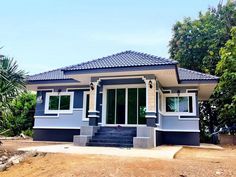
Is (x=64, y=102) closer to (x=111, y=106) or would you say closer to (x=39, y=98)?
(x=39, y=98)

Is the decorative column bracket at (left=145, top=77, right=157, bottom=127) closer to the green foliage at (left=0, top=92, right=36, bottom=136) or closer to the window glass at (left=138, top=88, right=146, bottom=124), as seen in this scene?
the window glass at (left=138, top=88, right=146, bottom=124)

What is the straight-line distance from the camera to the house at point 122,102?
1126cm

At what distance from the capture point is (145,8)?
12.6 m

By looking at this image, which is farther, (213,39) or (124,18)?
(213,39)

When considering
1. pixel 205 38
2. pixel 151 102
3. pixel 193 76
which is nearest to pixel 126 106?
pixel 151 102

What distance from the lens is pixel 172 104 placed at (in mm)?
14289

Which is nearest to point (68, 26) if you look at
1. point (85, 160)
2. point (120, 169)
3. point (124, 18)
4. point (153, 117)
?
point (124, 18)

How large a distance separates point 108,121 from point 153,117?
2.81 metres

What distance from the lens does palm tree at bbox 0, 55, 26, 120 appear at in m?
9.05

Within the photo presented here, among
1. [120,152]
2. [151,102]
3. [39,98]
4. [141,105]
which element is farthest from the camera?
[39,98]

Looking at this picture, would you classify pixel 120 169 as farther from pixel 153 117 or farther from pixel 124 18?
pixel 124 18

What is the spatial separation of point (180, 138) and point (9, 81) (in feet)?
30.0

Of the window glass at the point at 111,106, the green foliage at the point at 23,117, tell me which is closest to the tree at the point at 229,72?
the window glass at the point at 111,106

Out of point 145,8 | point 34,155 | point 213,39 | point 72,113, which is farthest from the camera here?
point 213,39
